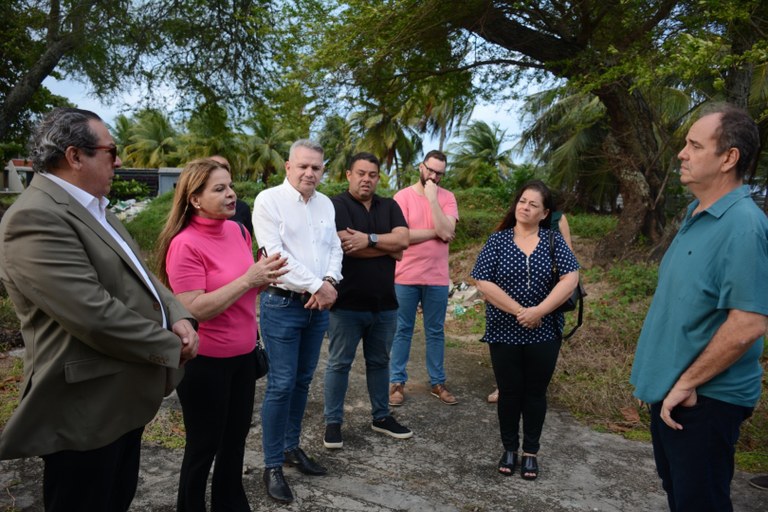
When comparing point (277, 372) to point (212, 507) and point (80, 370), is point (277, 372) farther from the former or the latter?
point (80, 370)

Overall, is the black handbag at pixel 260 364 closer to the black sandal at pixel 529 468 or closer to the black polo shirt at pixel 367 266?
the black polo shirt at pixel 367 266

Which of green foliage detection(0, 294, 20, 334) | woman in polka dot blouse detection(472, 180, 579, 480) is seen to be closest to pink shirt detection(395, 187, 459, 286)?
woman in polka dot blouse detection(472, 180, 579, 480)

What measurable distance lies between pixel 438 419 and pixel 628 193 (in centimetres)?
713

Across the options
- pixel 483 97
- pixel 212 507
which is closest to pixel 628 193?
pixel 483 97

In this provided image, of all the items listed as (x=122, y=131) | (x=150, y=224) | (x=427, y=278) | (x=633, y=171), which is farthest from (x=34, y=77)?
(x=122, y=131)

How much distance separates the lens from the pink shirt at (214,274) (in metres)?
2.87

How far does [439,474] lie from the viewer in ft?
12.8

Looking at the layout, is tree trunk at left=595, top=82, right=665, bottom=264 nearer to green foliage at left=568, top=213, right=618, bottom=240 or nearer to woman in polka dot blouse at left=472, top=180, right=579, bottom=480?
green foliage at left=568, top=213, right=618, bottom=240

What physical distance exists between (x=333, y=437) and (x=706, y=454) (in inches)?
100

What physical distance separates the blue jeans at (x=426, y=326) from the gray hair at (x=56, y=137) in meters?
3.45

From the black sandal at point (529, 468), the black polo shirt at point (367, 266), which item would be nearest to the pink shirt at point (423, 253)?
the black polo shirt at point (367, 266)

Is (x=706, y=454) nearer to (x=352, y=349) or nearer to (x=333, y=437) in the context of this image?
(x=352, y=349)

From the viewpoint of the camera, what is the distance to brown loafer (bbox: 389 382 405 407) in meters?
5.23

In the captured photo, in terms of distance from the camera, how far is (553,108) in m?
22.9
